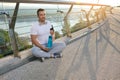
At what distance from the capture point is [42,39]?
28.6ft

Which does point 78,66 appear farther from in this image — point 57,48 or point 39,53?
point 57,48

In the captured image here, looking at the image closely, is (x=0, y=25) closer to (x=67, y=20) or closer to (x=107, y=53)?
(x=107, y=53)

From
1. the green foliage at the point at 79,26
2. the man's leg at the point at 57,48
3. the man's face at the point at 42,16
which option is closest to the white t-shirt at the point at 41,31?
the man's face at the point at 42,16

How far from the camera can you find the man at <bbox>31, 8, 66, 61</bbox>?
829cm

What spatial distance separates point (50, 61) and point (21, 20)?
1.22 meters

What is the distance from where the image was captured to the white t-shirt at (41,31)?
27.9 feet

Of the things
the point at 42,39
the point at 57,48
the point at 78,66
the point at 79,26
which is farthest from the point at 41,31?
the point at 79,26

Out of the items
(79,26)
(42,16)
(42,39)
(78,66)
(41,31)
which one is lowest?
(79,26)

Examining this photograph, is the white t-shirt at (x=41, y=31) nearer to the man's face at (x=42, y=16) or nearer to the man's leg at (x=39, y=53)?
the man's face at (x=42, y=16)

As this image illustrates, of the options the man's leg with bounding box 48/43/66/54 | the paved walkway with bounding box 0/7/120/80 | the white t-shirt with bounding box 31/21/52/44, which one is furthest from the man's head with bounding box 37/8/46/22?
the paved walkway with bounding box 0/7/120/80

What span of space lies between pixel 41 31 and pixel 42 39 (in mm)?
229

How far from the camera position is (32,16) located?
367 inches

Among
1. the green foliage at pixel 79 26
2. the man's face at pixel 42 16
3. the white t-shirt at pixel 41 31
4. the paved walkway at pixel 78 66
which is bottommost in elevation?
the green foliage at pixel 79 26

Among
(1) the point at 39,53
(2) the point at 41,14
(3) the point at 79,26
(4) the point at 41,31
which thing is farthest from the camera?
(3) the point at 79,26
